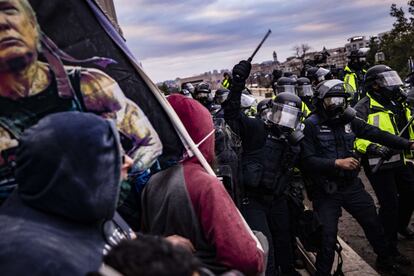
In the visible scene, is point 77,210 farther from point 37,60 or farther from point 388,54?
point 388,54

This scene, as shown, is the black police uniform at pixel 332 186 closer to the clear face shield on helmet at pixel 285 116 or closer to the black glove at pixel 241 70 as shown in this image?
the clear face shield on helmet at pixel 285 116

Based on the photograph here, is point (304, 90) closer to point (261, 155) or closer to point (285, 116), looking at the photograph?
point (285, 116)

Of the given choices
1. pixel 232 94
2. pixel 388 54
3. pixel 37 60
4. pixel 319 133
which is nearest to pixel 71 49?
pixel 37 60

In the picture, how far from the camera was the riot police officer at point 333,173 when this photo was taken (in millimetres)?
4074

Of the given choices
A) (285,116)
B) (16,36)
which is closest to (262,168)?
(285,116)

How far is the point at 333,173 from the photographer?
414 centimetres

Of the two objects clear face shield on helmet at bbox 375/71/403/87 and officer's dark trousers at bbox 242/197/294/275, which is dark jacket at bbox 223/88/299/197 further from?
clear face shield on helmet at bbox 375/71/403/87

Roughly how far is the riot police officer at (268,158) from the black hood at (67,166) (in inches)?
107

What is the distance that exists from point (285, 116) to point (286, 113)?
39 mm

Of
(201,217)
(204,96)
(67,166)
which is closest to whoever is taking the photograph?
(67,166)

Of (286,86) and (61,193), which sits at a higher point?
(61,193)

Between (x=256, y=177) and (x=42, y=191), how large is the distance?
2.91m

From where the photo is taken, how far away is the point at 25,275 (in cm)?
116

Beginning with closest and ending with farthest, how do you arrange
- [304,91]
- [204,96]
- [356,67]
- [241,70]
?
[241,70] < [304,91] < [204,96] < [356,67]
